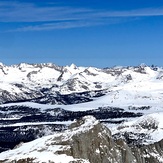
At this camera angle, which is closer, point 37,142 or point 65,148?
point 65,148

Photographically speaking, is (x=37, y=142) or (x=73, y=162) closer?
(x=73, y=162)

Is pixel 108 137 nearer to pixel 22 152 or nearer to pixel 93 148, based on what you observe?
pixel 93 148

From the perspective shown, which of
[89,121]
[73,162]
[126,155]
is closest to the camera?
[73,162]

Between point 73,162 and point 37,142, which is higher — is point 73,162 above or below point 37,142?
below

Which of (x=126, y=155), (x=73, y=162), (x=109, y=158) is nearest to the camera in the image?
(x=73, y=162)

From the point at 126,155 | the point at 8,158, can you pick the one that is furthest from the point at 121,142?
the point at 8,158

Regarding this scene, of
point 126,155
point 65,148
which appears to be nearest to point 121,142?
point 126,155

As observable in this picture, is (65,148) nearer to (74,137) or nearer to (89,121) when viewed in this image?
(74,137)

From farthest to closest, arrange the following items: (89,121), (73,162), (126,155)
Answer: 1. (89,121)
2. (126,155)
3. (73,162)

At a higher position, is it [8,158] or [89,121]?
[89,121]
